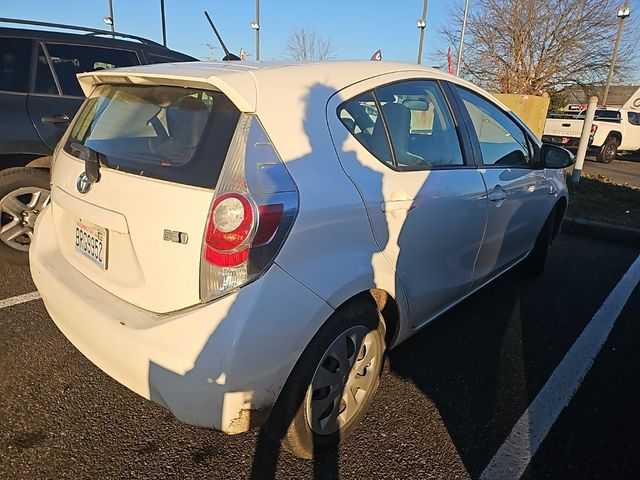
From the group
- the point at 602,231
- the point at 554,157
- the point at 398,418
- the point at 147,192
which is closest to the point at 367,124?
the point at 147,192

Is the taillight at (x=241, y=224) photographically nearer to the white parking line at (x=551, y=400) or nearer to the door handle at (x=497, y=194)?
the white parking line at (x=551, y=400)

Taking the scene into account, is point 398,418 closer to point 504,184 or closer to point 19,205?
point 504,184

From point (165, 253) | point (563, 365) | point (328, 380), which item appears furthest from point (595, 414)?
point (165, 253)

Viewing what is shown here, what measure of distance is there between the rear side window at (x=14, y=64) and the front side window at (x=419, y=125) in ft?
10.0

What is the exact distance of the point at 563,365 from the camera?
2.84m

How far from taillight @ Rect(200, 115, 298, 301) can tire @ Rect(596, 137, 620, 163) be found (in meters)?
16.4

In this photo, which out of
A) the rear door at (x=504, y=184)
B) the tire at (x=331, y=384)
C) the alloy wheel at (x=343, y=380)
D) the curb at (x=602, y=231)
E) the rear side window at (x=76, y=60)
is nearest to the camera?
the tire at (x=331, y=384)

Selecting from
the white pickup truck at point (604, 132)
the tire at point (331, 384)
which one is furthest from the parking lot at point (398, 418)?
the white pickup truck at point (604, 132)

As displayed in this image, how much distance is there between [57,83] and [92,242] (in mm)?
2599

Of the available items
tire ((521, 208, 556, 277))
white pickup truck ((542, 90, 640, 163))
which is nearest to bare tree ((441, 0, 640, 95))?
white pickup truck ((542, 90, 640, 163))

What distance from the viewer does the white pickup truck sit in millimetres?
14625

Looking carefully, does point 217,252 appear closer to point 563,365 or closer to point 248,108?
point 248,108

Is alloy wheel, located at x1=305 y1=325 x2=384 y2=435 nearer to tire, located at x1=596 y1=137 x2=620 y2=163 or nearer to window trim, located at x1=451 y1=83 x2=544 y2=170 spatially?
window trim, located at x1=451 y1=83 x2=544 y2=170

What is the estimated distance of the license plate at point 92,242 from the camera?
1877 mm
